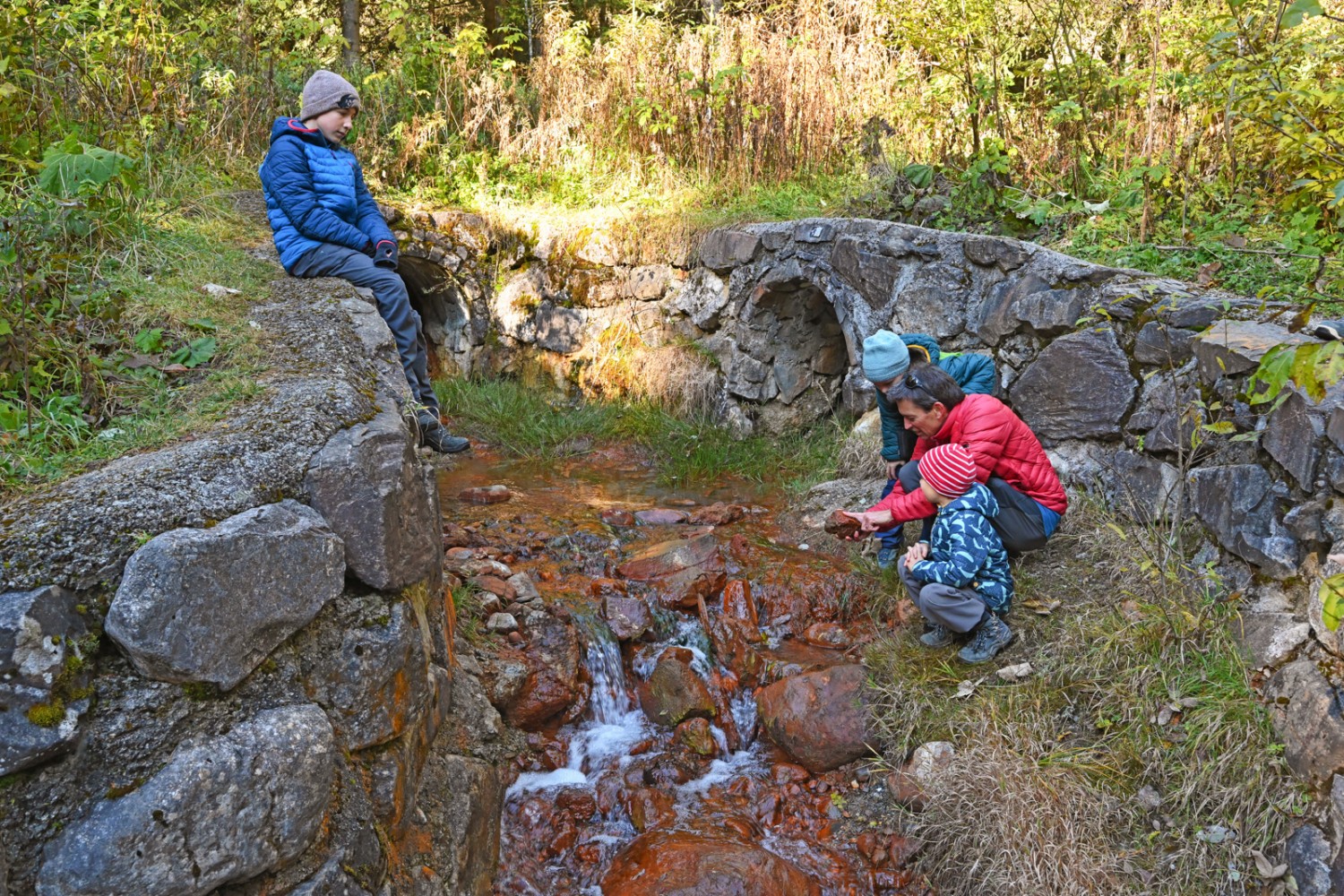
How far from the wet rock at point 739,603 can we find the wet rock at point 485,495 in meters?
1.66

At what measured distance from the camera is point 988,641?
3447 mm

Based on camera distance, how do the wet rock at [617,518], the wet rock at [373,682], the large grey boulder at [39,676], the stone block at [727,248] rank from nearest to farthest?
the large grey boulder at [39,676], the wet rock at [373,682], the wet rock at [617,518], the stone block at [727,248]

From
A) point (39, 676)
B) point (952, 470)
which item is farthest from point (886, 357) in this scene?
point (39, 676)

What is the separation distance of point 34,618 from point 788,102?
659cm

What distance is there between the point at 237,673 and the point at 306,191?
3056 millimetres

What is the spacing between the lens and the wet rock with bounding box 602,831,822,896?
2.89 meters

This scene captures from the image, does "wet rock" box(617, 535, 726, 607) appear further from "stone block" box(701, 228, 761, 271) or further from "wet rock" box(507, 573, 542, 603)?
"stone block" box(701, 228, 761, 271)

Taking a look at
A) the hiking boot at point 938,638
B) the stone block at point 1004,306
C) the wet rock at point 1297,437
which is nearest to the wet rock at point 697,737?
the hiking boot at point 938,638

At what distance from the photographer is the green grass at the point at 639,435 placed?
19.4 ft

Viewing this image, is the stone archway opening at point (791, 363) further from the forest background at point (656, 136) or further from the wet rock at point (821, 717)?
the wet rock at point (821, 717)

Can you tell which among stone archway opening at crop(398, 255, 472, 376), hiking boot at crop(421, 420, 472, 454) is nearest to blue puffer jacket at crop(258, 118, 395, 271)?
hiking boot at crop(421, 420, 472, 454)

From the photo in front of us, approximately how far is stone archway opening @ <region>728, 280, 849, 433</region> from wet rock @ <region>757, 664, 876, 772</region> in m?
3.03

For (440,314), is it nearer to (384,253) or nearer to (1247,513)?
(384,253)

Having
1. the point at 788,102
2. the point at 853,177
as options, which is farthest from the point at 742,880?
the point at 788,102
